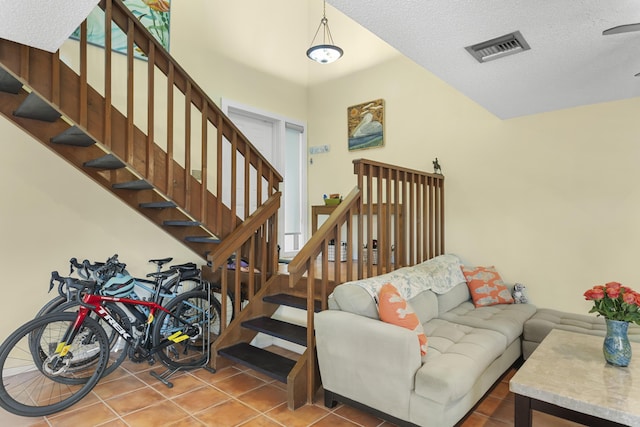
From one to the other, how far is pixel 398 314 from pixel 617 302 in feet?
3.63

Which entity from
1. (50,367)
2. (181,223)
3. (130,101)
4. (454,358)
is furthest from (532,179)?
(50,367)

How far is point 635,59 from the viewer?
7.44 ft

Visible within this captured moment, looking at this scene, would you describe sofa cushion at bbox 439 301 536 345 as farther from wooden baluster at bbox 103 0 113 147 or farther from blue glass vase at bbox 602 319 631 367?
wooden baluster at bbox 103 0 113 147

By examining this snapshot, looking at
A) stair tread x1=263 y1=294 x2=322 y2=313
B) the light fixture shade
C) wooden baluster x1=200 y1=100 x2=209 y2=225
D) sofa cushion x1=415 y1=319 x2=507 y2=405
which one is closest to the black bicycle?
stair tread x1=263 y1=294 x2=322 y2=313

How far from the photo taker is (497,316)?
289 cm

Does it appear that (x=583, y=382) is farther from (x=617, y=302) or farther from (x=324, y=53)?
(x=324, y=53)

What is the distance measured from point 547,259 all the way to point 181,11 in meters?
4.48

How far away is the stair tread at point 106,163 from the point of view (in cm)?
240

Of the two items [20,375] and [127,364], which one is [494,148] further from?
[20,375]

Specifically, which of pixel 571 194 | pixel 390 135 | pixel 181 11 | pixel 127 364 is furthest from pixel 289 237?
pixel 571 194

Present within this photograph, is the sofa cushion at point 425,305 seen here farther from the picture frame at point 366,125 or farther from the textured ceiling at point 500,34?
the picture frame at point 366,125

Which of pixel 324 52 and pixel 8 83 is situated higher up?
pixel 324 52

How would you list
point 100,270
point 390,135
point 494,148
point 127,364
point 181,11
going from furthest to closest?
point 390,135 < point 181,11 < point 494,148 < point 127,364 < point 100,270

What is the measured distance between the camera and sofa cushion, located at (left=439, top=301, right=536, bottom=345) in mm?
2615
